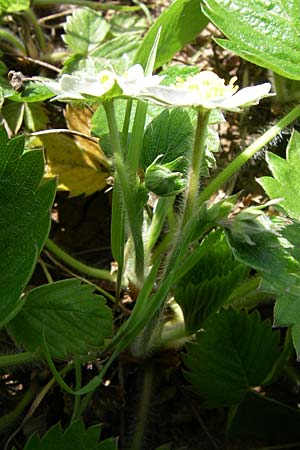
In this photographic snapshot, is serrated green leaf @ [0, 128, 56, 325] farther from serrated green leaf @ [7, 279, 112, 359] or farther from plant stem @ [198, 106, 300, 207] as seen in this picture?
plant stem @ [198, 106, 300, 207]

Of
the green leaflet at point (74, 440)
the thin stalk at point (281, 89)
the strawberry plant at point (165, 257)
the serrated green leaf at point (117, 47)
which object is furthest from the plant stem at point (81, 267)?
the thin stalk at point (281, 89)

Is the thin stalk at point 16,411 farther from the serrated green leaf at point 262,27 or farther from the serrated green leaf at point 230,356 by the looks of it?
Result: the serrated green leaf at point 262,27

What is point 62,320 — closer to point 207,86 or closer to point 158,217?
point 158,217

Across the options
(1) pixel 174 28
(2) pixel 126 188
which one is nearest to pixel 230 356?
(2) pixel 126 188

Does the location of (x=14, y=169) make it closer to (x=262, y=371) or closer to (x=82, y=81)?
(x=82, y=81)

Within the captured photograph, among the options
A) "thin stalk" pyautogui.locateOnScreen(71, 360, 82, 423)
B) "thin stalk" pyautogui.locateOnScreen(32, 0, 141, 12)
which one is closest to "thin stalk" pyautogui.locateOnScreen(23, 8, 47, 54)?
"thin stalk" pyautogui.locateOnScreen(32, 0, 141, 12)
